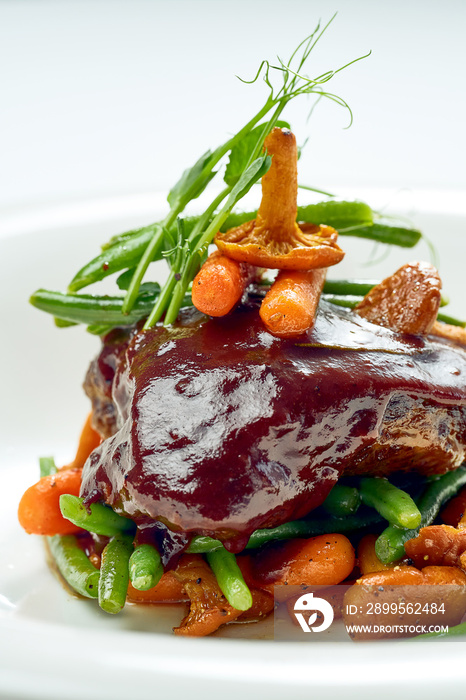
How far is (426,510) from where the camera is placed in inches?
130

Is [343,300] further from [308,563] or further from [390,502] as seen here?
[308,563]

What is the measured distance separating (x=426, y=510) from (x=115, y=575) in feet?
4.29

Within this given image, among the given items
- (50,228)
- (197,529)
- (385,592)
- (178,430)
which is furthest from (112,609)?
(50,228)

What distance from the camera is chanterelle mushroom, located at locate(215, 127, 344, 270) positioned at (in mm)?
3156

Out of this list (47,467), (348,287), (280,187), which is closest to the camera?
(280,187)

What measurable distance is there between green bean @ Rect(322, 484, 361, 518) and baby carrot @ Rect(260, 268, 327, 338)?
2.29 ft

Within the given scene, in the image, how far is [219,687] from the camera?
7.09ft

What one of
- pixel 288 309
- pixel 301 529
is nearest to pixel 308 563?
pixel 301 529

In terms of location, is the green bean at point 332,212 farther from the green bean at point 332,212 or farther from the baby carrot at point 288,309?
the baby carrot at point 288,309

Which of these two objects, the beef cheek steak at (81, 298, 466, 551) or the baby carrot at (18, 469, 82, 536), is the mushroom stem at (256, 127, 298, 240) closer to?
the beef cheek steak at (81, 298, 466, 551)

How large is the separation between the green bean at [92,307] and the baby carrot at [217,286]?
0.53 metres

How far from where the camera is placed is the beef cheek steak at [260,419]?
9.06ft

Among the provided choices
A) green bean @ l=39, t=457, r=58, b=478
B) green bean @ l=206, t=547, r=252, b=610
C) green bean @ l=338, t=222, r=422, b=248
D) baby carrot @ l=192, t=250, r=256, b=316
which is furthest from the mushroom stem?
green bean @ l=39, t=457, r=58, b=478

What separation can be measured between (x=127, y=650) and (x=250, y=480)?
72 centimetres
